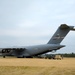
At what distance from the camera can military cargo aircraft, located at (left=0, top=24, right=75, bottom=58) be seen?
5690 centimetres

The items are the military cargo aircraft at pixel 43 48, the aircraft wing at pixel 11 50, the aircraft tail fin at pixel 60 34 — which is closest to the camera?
the military cargo aircraft at pixel 43 48

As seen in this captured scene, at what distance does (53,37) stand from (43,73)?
39531 millimetres

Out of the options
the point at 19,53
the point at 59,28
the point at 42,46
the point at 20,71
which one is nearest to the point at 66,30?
the point at 59,28

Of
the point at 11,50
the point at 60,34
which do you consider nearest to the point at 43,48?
the point at 60,34

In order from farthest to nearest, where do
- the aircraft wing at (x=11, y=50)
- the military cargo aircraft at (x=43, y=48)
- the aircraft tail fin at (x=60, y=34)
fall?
1. the aircraft wing at (x=11, y=50)
2. the aircraft tail fin at (x=60, y=34)
3. the military cargo aircraft at (x=43, y=48)

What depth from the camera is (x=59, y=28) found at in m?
59.0

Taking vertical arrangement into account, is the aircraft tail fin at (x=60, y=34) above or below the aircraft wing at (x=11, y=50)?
above

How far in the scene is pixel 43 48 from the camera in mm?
57469

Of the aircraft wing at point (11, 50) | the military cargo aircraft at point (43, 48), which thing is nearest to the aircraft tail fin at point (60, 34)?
the military cargo aircraft at point (43, 48)

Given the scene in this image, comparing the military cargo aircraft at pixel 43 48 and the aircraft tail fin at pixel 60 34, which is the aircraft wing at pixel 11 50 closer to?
the military cargo aircraft at pixel 43 48

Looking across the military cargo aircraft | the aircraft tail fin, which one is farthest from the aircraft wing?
the aircraft tail fin

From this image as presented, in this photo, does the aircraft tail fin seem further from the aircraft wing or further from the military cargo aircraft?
the aircraft wing

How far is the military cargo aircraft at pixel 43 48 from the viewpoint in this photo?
5690cm

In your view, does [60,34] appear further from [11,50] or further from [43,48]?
[11,50]
